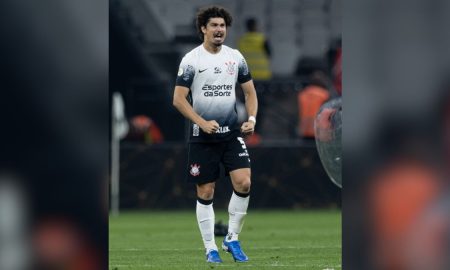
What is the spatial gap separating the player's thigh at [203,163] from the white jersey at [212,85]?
0.22 ft

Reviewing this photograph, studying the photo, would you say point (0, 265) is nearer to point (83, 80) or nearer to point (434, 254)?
point (83, 80)

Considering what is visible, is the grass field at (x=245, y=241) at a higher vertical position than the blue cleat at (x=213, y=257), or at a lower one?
lower

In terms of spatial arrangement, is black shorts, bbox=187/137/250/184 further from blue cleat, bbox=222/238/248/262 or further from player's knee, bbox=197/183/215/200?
blue cleat, bbox=222/238/248/262

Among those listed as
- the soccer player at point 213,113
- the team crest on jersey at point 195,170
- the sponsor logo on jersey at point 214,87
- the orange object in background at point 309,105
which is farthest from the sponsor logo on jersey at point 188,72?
the orange object in background at point 309,105

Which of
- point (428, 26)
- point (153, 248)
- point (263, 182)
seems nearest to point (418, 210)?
point (428, 26)

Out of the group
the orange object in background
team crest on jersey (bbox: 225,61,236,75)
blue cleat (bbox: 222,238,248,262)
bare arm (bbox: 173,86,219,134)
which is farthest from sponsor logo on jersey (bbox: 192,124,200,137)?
the orange object in background

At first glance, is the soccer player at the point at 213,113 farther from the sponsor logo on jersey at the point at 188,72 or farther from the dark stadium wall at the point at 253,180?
the dark stadium wall at the point at 253,180

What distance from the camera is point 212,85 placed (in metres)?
9.30

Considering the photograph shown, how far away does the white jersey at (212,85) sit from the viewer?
9250mm

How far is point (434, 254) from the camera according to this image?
388cm

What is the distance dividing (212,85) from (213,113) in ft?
0.68

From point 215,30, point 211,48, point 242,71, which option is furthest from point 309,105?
point 215,30

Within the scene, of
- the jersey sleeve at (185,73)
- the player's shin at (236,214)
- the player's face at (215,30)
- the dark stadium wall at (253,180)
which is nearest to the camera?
the player's face at (215,30)

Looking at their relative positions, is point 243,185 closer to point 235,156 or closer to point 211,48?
point 235,156
